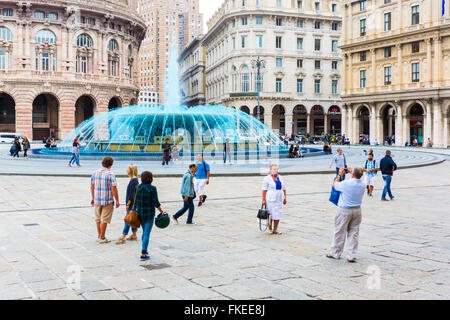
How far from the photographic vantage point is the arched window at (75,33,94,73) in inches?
2410

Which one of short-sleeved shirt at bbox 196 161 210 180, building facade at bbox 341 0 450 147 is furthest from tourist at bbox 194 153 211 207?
building facade at bbox 341 0 450 147

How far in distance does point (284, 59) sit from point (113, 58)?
25441mm

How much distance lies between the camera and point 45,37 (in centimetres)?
5931

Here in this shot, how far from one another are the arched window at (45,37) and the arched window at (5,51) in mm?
3025

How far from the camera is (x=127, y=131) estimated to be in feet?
114

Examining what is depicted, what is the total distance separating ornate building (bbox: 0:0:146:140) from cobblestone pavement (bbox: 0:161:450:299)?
4831 cm

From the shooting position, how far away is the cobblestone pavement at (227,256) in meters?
6.31

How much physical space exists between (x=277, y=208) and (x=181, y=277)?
138 inches

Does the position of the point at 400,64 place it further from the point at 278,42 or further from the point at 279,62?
the point at 278,42

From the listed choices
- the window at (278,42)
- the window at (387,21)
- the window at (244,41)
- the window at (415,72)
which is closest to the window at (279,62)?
the window at (278,42)

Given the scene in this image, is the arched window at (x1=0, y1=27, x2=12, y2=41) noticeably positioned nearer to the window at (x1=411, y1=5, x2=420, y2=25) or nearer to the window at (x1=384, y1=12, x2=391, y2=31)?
the window at (x1=384, y1=12, x2=391, y2=31)

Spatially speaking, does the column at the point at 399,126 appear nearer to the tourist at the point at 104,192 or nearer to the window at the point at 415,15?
A: the window at the point at 415,15
